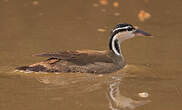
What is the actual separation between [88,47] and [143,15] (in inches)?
171

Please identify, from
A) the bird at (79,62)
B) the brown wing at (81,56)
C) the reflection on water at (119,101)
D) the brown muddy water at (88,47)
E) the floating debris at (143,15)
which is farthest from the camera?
the floating debris at (143,15)

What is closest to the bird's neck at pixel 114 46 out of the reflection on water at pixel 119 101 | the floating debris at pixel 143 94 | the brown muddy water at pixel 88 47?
the brown muddy water at pixel 88 47

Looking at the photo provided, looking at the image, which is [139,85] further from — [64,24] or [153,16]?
[153,16]

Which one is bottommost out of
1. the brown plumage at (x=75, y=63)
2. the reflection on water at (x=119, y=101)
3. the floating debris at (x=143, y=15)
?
the reflection on water at (x=119, y=101)

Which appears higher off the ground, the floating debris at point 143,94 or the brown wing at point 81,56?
the brown wing at point 81,56

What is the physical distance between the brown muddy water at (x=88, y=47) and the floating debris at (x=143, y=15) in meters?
0.15

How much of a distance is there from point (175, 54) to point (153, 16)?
4281 mm

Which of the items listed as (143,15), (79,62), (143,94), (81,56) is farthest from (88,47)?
(143,15)

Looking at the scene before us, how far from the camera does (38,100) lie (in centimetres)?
733

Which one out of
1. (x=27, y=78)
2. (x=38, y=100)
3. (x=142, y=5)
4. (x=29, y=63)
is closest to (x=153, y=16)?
(x=142, y=5)

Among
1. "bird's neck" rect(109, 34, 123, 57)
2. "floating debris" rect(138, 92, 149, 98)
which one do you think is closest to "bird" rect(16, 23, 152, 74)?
"bird's neck" rect(109, 34, 123, 57)

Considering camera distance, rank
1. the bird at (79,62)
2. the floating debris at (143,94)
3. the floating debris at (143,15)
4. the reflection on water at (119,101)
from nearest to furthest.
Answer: the reflection on water at (119,101), the floating debris at (143,94), the bird at (79,62), the floating debris at (143,15)

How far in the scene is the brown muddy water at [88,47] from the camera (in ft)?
24.3

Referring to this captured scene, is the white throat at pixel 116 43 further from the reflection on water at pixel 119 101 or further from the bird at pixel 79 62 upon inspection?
the reflection on water at pixel 119 101
